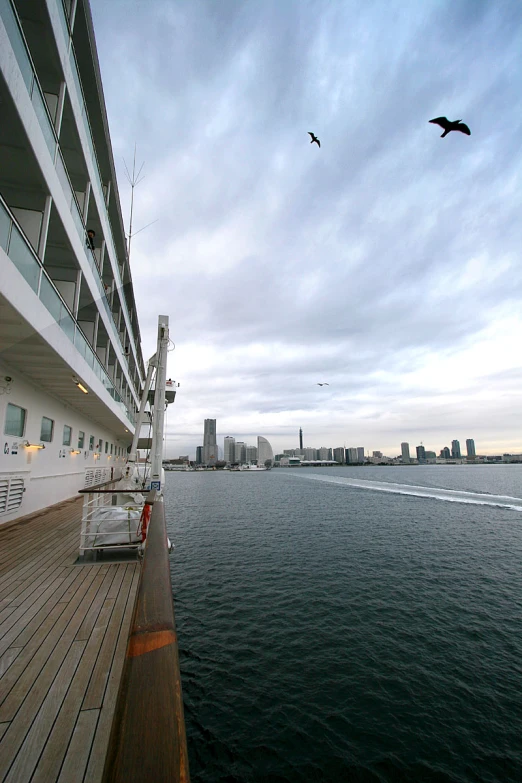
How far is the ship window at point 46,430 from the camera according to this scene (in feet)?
45.6

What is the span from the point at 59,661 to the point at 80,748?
139 cm

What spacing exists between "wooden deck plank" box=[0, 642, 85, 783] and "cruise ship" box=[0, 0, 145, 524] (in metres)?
5.96

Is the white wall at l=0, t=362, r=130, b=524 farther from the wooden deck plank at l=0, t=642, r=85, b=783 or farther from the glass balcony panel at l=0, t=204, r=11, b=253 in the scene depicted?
the wooden deck plank at l=0, t=642, r=85, b=783

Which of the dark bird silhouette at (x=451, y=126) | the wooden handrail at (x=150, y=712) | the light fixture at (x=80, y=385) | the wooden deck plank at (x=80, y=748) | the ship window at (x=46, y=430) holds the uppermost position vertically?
the dark bird silhouette at (x=451, y=126)

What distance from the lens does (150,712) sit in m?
1.36

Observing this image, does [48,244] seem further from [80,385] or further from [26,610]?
[26,610]

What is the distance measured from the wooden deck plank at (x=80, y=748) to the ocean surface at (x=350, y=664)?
276cm

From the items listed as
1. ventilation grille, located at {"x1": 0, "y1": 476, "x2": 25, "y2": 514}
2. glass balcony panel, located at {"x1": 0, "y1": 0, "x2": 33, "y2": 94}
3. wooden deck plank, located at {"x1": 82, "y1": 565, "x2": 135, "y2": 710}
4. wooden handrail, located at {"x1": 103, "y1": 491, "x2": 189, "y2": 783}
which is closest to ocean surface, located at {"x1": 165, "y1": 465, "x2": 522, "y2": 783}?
wooden deck plank, located at {"x1": 82, "y1": 565, "x2": 135, "y2": 710}

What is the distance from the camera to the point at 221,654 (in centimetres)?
745

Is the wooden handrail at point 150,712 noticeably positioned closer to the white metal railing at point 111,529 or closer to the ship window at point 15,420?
the white metal railing at point 111,529

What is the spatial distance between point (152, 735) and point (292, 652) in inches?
304

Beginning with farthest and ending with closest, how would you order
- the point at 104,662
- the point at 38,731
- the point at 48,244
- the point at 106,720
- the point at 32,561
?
the point at 48,244 < the point at 32,561 < the point at 104,662 < the point at 106,720 < the point at 38,731

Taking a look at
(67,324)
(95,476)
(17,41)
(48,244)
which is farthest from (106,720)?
(95,476)

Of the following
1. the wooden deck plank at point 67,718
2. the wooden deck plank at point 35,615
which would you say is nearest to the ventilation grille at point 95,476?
the wooden deck plank at point 35,615
